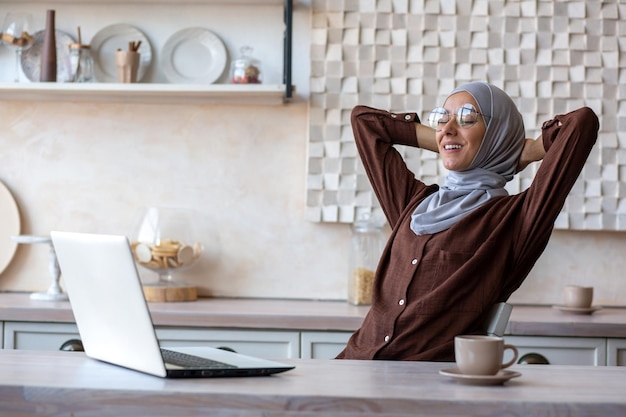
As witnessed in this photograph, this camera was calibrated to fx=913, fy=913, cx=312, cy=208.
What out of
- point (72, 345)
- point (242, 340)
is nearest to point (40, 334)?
point (72, 345)

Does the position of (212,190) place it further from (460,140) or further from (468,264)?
(468,264)

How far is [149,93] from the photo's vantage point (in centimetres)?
316

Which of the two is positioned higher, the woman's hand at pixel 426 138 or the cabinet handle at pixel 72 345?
the woman's hand at pixel 426 138

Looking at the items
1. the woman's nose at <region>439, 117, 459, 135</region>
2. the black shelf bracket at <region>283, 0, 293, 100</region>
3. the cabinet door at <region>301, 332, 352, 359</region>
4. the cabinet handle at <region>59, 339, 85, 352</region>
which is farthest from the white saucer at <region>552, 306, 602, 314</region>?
the cabinet handle at <region>59, 339, 85, 352</region>

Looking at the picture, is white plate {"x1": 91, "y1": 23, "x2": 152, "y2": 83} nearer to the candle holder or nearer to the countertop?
the candle holder

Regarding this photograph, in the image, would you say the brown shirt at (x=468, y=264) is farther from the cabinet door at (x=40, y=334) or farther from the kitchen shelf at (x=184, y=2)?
the kitchen shelf at (x=184, y=2)

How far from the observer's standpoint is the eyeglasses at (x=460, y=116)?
2.16 m

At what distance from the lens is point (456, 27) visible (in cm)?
323

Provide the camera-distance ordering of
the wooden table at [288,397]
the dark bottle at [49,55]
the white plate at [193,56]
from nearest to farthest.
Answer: the wooden table at [288,397]
the dark bottle at [49,55]
the white plate at [193,56]

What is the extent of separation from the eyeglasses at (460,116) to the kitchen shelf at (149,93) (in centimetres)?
96

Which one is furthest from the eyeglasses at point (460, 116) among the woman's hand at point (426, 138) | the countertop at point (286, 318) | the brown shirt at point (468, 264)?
the countertop at point (286, 318)

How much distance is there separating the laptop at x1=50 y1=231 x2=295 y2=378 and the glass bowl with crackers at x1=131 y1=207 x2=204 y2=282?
1.38 m

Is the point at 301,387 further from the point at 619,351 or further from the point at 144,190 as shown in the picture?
the point at 144,190

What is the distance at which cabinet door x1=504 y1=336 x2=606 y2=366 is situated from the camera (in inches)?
107
